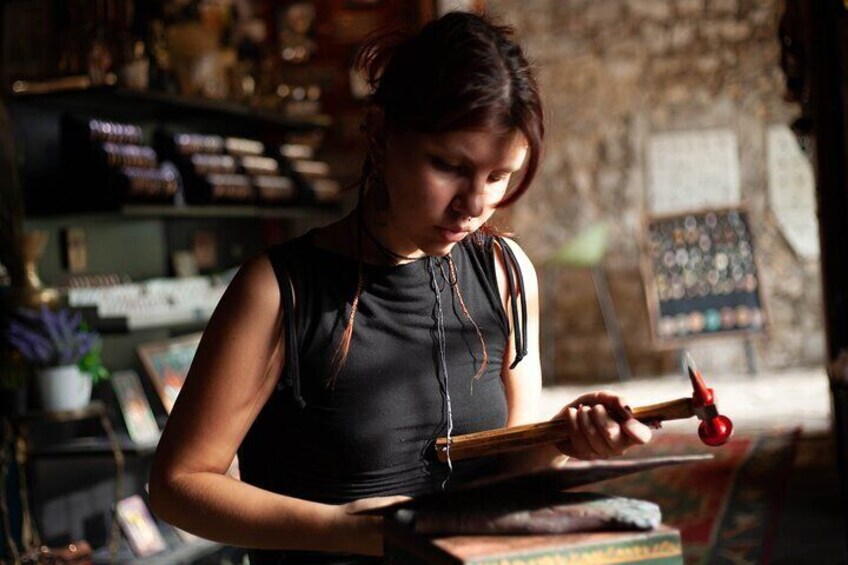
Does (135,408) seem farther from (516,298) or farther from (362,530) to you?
(362,530)

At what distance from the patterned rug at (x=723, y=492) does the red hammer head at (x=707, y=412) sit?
2615 mm

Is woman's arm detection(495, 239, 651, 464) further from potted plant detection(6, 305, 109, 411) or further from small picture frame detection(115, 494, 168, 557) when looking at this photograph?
small picture frame detection(115, 494, 168, 557)

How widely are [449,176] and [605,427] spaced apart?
1.04 ft

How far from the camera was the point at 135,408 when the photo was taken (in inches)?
150

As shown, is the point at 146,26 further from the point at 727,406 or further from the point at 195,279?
the point at 727,406

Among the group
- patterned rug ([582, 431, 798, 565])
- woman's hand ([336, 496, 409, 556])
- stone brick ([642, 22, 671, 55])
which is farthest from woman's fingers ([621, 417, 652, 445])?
stone brick ([642, 22, 671, 55])

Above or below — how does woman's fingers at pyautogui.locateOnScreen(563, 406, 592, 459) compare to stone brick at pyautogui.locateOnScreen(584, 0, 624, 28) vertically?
below

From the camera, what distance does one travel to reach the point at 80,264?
13.4 ft

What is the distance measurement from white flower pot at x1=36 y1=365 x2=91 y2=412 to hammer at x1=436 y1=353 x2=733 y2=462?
2.45 m

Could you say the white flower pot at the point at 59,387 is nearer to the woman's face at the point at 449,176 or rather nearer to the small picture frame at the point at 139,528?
the small picture frame at the point at 139,528

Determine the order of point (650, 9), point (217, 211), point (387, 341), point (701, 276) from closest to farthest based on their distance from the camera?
point (387, 341)
point (217, 211)
point (701, 276)
point (650, 9)

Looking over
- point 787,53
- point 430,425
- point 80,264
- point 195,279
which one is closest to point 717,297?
point 787,53

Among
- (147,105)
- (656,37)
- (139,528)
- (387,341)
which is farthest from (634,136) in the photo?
(387,341)

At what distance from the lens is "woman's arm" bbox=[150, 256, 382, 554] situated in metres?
1.22
